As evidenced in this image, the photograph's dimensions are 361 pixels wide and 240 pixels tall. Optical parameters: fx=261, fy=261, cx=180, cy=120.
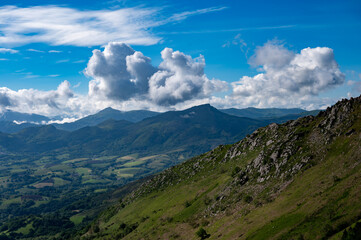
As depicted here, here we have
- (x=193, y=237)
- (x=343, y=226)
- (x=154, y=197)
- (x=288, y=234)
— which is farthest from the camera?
(x=154, y=197)

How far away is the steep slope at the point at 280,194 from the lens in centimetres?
6228

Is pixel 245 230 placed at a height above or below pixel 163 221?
above

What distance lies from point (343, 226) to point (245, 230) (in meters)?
29.6

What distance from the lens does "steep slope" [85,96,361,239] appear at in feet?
204

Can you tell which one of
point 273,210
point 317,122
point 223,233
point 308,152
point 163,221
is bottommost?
point 163,221

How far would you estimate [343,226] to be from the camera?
51719 mm

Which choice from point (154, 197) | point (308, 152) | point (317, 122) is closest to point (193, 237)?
point (308, 152)

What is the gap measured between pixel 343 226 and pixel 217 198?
2863 inches

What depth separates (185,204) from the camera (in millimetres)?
141375

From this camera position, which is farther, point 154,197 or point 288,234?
point 154,197

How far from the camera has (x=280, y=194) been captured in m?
89.2

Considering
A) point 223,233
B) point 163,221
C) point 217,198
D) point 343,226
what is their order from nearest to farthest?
point 343,226 < point 223,233 < point 217,198 < point 163,221

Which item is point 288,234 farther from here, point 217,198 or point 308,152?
point 217,198

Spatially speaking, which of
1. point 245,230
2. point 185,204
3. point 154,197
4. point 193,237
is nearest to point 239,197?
point 193,237
